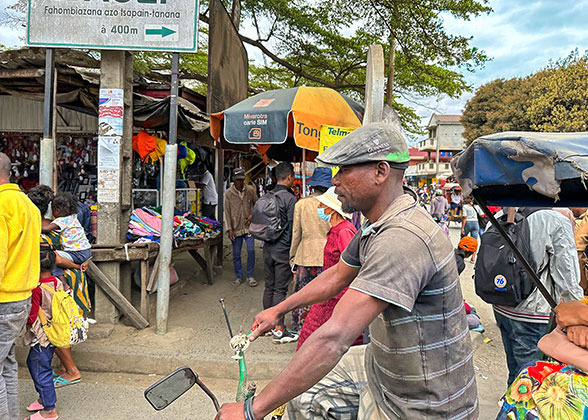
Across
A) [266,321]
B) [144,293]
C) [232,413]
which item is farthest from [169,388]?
[144,293]

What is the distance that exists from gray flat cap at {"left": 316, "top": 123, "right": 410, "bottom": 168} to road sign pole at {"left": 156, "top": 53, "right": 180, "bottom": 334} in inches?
133

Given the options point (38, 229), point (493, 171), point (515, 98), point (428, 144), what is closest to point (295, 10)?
point (38, 229)

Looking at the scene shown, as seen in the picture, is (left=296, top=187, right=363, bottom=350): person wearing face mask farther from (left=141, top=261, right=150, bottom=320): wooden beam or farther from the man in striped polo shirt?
(left=141, top=261, right=150, bottom=320): wooden beam

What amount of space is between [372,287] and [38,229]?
285 centimetres

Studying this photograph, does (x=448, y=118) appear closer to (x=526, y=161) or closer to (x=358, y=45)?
(x=358, y=45)

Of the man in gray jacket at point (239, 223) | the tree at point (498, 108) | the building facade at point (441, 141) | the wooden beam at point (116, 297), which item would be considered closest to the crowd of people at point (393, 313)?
the wooden beam at point (116, 297)

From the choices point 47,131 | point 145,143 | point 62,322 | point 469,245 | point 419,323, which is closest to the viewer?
point 419,323

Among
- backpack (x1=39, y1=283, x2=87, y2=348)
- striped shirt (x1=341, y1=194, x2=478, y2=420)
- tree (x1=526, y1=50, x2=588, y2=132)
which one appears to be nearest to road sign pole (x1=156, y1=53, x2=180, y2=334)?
backpack (x1=39, y1=283, x2=87, y2=348)

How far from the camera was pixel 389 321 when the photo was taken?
154 cm

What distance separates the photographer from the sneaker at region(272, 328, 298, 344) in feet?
15.7

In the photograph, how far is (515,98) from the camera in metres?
25.3

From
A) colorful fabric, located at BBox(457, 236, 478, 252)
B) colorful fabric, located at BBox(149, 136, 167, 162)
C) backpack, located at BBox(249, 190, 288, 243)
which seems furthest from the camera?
colorful fabric, located at BBox(149, 136, 167, 162)

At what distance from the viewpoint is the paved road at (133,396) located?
362 centimetres

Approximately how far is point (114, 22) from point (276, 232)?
317 centimetres
